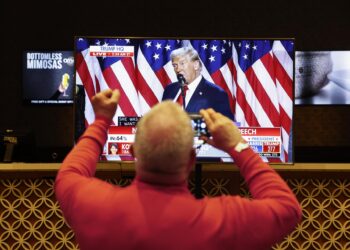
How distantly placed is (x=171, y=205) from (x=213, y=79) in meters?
1.53

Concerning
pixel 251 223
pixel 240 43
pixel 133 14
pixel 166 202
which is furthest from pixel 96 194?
pixel 133 14

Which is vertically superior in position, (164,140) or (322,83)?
(322,83)

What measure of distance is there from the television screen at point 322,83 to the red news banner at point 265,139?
191 inches

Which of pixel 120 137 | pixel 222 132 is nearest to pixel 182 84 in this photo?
pixel 120 137

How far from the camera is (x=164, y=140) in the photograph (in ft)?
4.22

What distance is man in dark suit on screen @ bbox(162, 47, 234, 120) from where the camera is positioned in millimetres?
2693

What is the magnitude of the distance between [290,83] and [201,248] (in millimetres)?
1695

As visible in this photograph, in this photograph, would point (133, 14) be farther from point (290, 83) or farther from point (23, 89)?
point (290, 83)

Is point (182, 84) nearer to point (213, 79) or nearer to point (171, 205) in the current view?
point (213, 79)

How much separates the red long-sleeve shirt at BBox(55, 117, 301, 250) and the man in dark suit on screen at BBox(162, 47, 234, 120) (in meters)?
1.25

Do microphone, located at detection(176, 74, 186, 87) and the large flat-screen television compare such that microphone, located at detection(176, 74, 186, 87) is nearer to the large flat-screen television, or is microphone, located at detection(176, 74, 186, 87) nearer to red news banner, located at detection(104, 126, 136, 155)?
the large flat-screen television

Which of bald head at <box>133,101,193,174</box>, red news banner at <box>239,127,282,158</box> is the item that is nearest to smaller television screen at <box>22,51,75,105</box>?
red news banner at <box>239,127,282,158</box>

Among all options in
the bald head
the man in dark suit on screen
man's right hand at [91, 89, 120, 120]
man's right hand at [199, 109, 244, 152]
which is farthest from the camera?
the man in dark suit on screen

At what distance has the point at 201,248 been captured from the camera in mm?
1311
